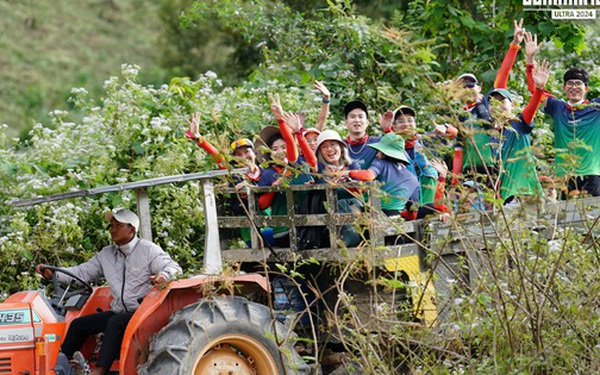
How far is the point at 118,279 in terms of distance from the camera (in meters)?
8.64

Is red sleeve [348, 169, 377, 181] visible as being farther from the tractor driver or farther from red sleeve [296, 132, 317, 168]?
the tractor driver

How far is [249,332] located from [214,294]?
0.36 m

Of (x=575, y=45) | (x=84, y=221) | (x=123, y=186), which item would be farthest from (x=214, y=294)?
(x=575, y=45)

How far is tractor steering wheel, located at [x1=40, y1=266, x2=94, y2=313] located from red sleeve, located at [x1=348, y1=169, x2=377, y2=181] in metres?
2.12

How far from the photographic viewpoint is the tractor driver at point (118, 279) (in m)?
8.34

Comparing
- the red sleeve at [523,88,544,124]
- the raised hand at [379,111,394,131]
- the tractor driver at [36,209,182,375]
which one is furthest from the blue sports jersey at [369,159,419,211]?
the tractor driver at [36,209,182,375]

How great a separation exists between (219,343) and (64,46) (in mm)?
27269

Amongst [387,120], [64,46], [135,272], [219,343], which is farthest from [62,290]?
[64,46]

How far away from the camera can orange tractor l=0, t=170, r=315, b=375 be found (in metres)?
8.02

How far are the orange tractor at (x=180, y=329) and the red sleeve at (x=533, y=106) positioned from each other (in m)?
2.79

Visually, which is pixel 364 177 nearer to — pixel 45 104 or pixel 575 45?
pixel 575 45

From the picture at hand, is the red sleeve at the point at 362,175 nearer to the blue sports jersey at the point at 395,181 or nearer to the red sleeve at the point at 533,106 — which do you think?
the blue sports jersey at the point at 395,181

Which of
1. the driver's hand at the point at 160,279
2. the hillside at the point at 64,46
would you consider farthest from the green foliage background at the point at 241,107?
the hillside at the point at 64,46

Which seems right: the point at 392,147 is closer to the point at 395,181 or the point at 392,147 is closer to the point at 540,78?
the point at 395,181
